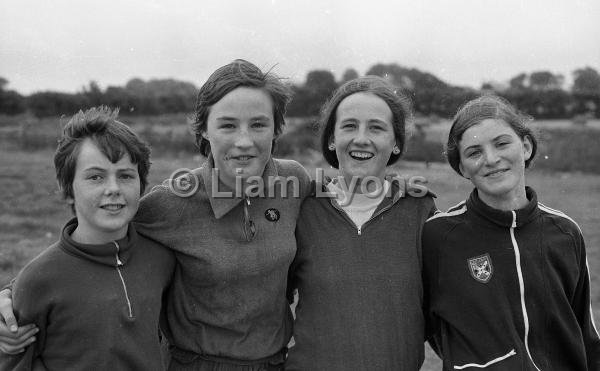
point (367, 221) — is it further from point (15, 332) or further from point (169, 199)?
point (15, 332)

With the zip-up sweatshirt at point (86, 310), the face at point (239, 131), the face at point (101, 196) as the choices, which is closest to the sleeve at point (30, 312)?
the zip-up sweatshirt at point (86, 310)

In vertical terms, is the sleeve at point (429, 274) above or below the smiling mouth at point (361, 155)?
below

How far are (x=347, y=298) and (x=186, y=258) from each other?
663mm

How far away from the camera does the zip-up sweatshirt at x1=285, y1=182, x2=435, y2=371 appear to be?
7.30 feet

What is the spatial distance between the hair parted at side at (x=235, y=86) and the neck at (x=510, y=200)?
0.98m

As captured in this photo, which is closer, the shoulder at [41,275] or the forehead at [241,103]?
the shoulder at [41,275]

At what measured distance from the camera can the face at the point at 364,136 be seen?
8.08 ft

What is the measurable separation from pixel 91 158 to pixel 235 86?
0.64 m

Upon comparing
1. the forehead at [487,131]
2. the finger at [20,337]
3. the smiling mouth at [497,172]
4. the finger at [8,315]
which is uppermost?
the forehead at [487,131]

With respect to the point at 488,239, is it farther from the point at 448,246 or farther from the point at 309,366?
the point at 309,366

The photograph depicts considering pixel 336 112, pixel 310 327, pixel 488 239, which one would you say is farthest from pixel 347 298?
pixel 336 112

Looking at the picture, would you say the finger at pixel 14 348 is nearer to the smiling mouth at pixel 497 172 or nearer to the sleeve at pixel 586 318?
the smiling mouth at pixel 497 172

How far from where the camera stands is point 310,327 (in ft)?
7.52

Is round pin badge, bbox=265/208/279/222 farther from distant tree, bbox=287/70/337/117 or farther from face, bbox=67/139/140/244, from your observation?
distant tree, bbox=287/70/337/117
